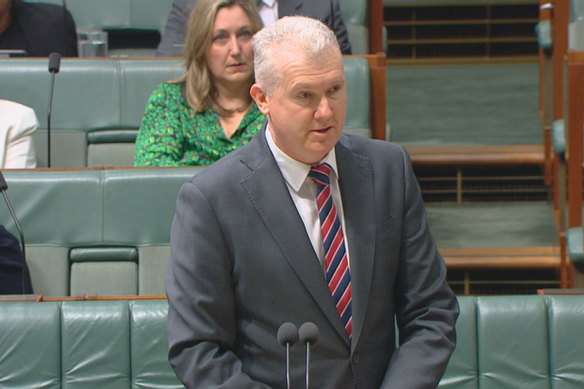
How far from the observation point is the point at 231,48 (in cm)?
160

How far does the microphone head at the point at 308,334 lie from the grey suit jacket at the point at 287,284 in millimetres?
55

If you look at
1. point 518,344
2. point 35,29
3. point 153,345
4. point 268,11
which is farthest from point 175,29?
point 518,344

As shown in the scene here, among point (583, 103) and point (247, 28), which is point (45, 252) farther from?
point (583, 103)

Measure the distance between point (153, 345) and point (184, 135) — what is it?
0.56m

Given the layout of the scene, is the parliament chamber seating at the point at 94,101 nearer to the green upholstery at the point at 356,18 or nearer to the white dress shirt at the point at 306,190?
the green upholstery at the point at 356,18

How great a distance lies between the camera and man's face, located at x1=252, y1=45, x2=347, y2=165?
75 centimetres

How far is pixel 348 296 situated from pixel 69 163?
123cm

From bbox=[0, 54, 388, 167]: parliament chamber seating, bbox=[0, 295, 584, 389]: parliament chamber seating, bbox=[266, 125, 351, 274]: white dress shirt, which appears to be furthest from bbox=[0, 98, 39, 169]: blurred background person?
bbox=[266, 125, 351, 274]: white dress shirt

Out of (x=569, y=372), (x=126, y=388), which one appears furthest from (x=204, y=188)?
(x=569, y=372)

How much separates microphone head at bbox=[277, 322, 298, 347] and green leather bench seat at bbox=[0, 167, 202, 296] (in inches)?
28.6

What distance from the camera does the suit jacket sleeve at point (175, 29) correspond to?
6.80ft

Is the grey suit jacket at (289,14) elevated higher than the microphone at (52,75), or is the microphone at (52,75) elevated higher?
the grey suit jacket at (289,14)

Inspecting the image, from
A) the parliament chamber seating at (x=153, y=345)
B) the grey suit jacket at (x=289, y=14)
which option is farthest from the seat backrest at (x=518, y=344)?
the grey suit jacket at (x=289, y=14)

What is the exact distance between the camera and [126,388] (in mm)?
1105
